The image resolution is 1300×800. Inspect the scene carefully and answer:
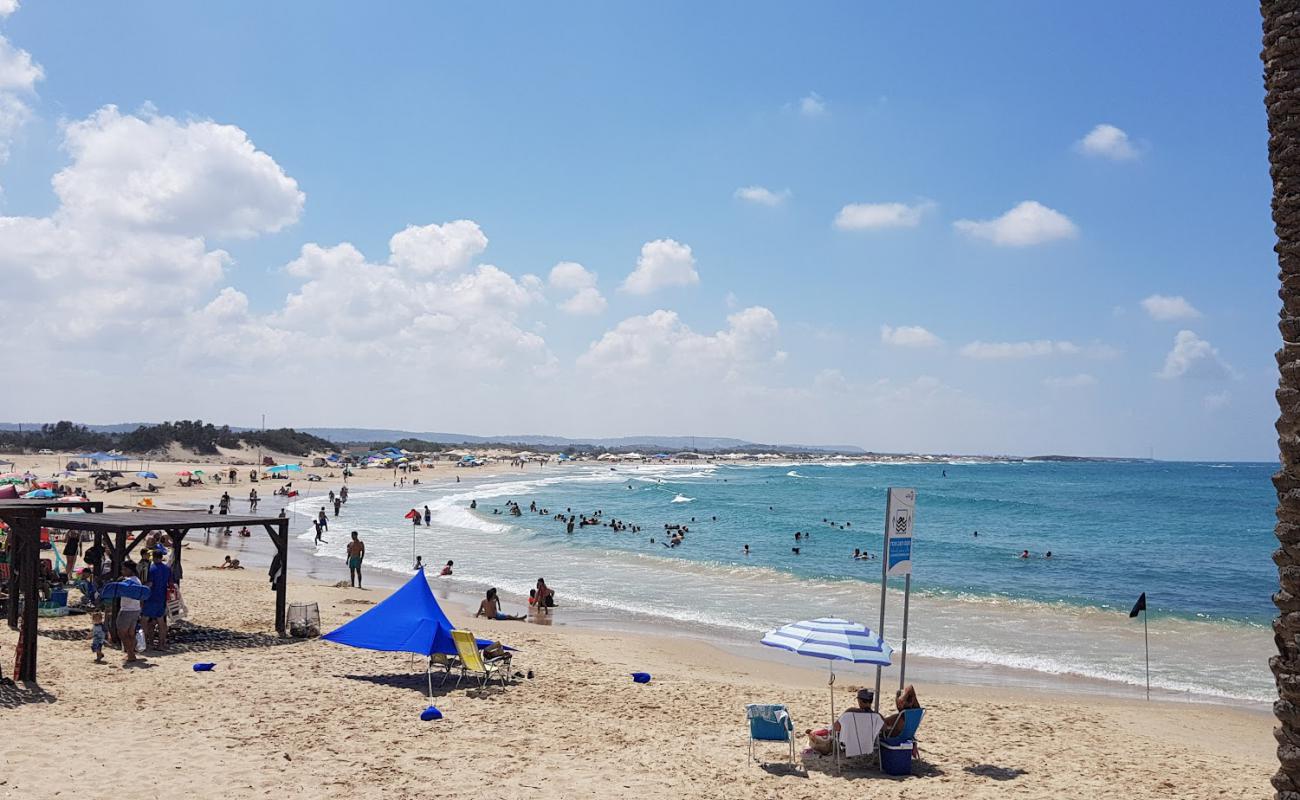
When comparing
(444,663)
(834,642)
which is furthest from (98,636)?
(834,642)

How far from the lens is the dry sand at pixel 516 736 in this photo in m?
8.47

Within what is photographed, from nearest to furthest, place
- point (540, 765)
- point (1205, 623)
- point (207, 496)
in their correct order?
point (540, 765) < point (1205, 623) < point (207, 496)

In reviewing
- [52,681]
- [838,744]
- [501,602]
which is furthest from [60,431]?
[838,744]

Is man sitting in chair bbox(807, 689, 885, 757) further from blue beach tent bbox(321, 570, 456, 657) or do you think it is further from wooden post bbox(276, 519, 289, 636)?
wooden post bbox(276, 519, 289, 636)


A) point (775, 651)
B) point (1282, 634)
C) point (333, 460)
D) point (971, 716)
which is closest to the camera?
point (1282, 634)

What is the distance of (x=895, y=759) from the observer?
937cm

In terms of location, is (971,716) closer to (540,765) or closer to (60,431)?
(540,765)

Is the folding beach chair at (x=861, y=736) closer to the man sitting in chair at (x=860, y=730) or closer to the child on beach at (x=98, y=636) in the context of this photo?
the man sitting in chair at (x=860, y=730)

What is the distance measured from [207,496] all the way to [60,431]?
76.0 m

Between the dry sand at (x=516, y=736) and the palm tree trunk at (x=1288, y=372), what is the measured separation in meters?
4.21

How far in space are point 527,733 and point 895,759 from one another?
423 cm

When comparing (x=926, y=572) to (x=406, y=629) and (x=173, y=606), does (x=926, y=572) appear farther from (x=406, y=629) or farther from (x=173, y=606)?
(x=173, y=606)

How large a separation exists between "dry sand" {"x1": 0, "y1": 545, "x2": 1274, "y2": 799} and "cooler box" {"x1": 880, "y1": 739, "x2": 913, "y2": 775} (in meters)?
0.14

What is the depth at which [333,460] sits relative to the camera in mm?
108062
